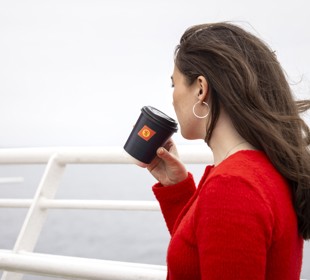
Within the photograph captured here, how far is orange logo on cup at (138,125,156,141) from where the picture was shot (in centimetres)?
112

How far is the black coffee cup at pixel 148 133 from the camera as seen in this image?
1.11 meters

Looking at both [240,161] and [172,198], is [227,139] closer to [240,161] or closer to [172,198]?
[240,161]

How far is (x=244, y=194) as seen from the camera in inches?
31.8

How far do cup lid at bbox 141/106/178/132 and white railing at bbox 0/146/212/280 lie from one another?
0.33 m

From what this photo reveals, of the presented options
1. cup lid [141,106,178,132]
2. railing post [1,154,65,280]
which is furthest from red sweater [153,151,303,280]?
railing post [1,154,65,280]

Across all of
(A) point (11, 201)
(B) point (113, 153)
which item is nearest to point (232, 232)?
(B) point (113, 153)

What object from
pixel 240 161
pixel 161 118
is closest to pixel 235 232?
pixel 240 161

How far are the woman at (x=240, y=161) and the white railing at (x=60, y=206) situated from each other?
51 centimetres

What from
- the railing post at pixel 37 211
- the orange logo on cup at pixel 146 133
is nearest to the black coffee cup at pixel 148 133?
the orange logo on cup at pixel 146 133

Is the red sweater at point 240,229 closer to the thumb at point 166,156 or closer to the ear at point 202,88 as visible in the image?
the ear at point 202,88

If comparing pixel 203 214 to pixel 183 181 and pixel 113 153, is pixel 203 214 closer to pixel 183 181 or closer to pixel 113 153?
pixel 183 181

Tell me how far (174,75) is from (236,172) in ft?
0.86

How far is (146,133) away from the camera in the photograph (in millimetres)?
1120

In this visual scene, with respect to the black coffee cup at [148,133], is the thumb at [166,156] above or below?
below
